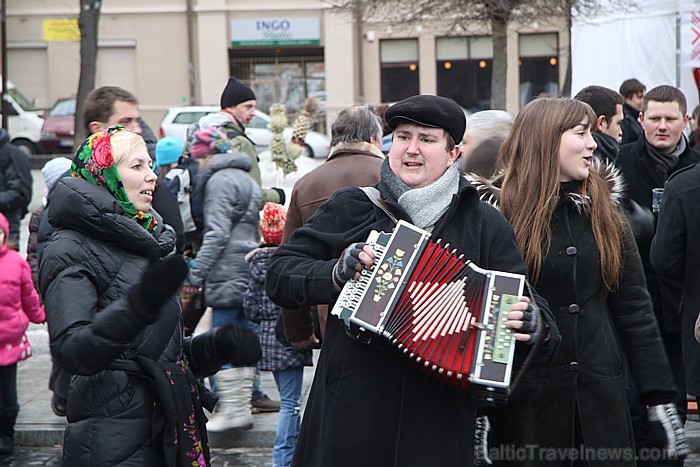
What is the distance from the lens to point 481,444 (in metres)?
3.78

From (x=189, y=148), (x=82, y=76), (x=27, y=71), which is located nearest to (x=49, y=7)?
(x=27, y=71)

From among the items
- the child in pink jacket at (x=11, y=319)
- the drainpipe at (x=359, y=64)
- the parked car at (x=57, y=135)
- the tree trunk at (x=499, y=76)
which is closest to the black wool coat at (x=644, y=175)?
the child in pink jacket at (x=11, y=319)

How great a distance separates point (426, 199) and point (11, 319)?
3885 mm

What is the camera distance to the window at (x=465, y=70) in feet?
111

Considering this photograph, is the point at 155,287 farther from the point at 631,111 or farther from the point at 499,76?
the point at 499,76

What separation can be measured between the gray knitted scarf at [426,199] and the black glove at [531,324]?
44 cm

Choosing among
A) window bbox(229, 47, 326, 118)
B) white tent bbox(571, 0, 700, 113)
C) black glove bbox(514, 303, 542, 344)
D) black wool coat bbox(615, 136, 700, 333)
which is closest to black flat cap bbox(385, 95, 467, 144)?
black glove bbox(514, 303, 542, 344)

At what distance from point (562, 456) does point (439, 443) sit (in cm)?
91

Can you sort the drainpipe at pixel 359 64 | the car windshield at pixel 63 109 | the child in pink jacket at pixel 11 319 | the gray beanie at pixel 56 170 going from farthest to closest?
the drainpipe at pixel 359 64 → the car windshield at pixel 63 109 → the child in pink jacket at pixel 11 319 → the gray beanie at pixel 56 170

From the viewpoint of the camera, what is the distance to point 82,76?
71.2 ft

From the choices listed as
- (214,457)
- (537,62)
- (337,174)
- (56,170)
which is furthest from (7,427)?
(537,62)

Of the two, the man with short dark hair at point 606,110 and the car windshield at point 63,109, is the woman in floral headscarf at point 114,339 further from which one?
the car windshield at point 63,109

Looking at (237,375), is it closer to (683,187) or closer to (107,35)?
(683,187)

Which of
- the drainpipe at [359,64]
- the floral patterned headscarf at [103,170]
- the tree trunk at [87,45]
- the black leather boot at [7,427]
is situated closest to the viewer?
the floral patterned headscarf at [103,170]
